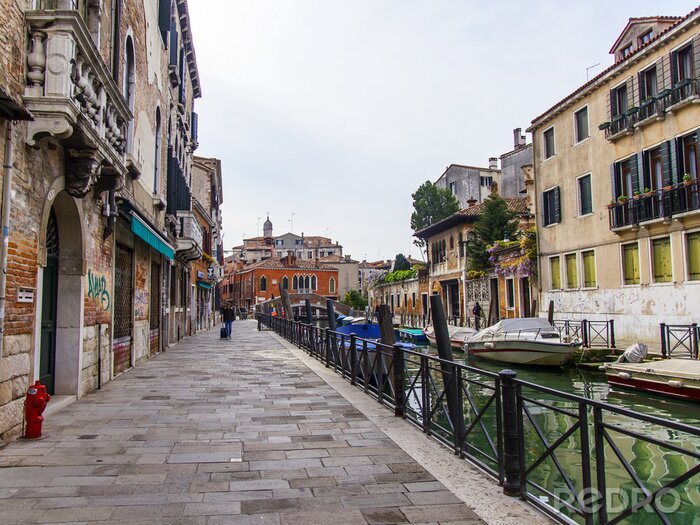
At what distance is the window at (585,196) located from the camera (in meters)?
20.3

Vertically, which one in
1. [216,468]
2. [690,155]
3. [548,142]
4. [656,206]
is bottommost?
[216,468]

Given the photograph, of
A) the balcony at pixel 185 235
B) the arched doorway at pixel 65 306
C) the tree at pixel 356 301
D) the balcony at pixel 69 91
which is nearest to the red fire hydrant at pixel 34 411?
the arched doorway at pixel 65 306

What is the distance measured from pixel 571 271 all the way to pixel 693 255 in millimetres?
5875

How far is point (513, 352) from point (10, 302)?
46.1ft

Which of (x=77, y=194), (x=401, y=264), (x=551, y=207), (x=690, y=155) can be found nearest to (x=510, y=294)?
(x=551, y=207)

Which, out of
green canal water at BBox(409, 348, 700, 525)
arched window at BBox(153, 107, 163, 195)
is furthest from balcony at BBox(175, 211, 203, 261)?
green canal water at BBox(409, 348, 700, 525)

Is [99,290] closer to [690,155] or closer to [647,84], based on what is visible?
[690,155]

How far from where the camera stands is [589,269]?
798 inches

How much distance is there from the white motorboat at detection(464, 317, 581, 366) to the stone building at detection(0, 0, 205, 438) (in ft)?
32.7

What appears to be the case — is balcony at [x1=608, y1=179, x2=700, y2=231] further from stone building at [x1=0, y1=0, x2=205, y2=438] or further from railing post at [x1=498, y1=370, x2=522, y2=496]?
railing post at [x1=498, y1=370, x2=522, y2=496]

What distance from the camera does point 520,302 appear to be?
2516 cm

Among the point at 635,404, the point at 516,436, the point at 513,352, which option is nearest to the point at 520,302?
the point at 513,352

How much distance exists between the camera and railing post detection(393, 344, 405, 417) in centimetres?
692

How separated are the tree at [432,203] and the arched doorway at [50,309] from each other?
42955mm
